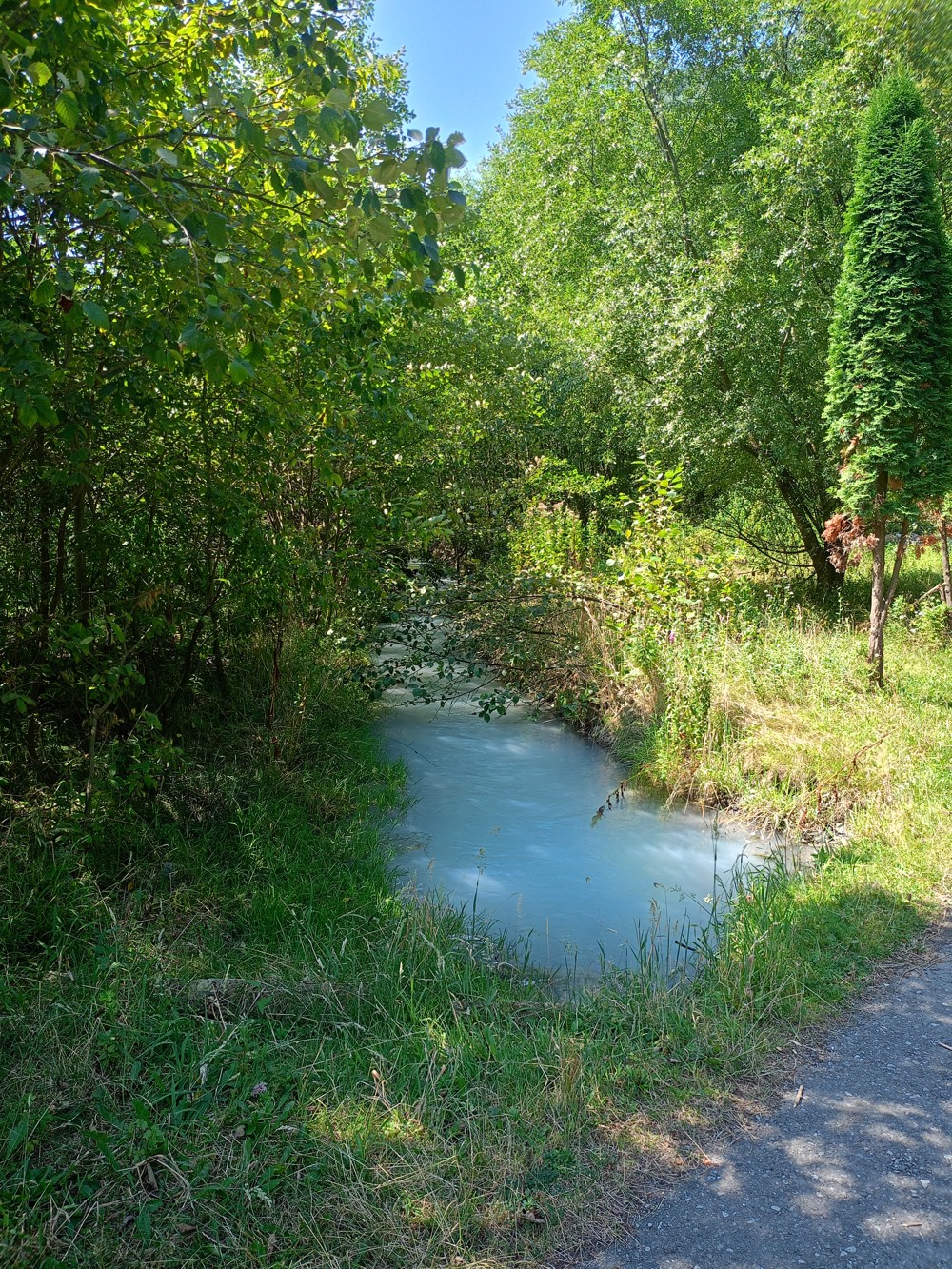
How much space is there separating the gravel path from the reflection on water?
1.45 meters

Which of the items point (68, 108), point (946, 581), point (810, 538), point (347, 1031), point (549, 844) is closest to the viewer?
point (68, 108)

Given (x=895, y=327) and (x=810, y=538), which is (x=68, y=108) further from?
(x=810, y=538)

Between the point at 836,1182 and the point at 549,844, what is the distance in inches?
153

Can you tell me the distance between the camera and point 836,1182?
107 inches

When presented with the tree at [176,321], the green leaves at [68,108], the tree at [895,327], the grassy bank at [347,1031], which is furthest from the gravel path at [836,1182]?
the tree at [895,327]

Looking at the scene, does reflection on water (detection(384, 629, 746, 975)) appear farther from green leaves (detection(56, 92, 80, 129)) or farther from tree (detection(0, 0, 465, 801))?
green leaves (detection(56, 92, 80, 129))

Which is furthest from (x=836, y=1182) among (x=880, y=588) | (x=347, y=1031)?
(x=880, y=588)

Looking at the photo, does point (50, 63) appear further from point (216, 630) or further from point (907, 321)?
point (907, 321)

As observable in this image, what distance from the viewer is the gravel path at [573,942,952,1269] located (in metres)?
2.45

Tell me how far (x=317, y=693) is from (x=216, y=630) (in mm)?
1815

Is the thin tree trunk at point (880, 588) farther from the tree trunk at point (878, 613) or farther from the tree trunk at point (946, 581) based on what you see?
the tree trunk at point (946, 581)

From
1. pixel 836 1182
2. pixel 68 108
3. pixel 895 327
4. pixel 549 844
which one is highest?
pixel 895 327

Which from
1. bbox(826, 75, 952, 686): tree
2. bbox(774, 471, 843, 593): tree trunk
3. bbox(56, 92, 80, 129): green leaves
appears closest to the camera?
bbox(56, 92, 80, 129): green leaves

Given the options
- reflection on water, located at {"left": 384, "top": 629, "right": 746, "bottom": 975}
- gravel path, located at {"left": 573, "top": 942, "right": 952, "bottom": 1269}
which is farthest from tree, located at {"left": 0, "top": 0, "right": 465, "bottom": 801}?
gravel path, located at {"left": 573, "top": 942, "right": 952, "bottom": 1269}
